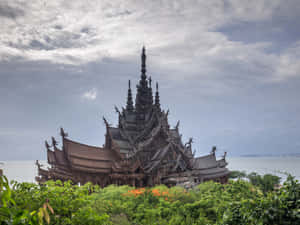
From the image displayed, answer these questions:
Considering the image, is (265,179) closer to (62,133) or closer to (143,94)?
(143,94)

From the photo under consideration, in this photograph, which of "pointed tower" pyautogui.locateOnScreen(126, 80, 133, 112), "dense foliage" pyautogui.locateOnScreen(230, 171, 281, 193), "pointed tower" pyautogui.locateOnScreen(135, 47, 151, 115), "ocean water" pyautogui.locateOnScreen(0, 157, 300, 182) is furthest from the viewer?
"pointed tower" pyautogui.locateOnScreen(126, 80, 133, 112)

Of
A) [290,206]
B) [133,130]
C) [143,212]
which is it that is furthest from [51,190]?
[133,130]

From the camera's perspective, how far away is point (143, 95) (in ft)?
96.4

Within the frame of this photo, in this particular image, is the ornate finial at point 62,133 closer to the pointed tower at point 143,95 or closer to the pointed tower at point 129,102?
the pointed tower at point 143,95

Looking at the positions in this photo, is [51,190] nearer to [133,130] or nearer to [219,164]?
[133,130]

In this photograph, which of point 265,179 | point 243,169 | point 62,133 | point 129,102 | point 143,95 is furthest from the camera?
point 243,169

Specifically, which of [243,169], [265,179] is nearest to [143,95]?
[265,179]

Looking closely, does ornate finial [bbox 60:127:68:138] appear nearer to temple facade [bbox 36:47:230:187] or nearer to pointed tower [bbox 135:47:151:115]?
temple facade [bbox 36:47:230:187]

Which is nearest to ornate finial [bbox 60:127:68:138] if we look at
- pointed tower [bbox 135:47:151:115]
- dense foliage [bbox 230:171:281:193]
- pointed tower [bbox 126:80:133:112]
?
pointed tower [bbox 135:47:151:115]

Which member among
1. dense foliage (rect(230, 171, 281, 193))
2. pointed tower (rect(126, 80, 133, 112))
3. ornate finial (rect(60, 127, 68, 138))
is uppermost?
pointed tower (rect(126, 80, 133, 112))

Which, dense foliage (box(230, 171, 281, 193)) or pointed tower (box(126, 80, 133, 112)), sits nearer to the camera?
dense foliage (box(230, 171, 281, 193))

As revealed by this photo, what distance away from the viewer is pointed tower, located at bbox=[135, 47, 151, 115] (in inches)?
1118

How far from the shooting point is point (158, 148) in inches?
909

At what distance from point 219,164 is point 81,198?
25383 millimetres
